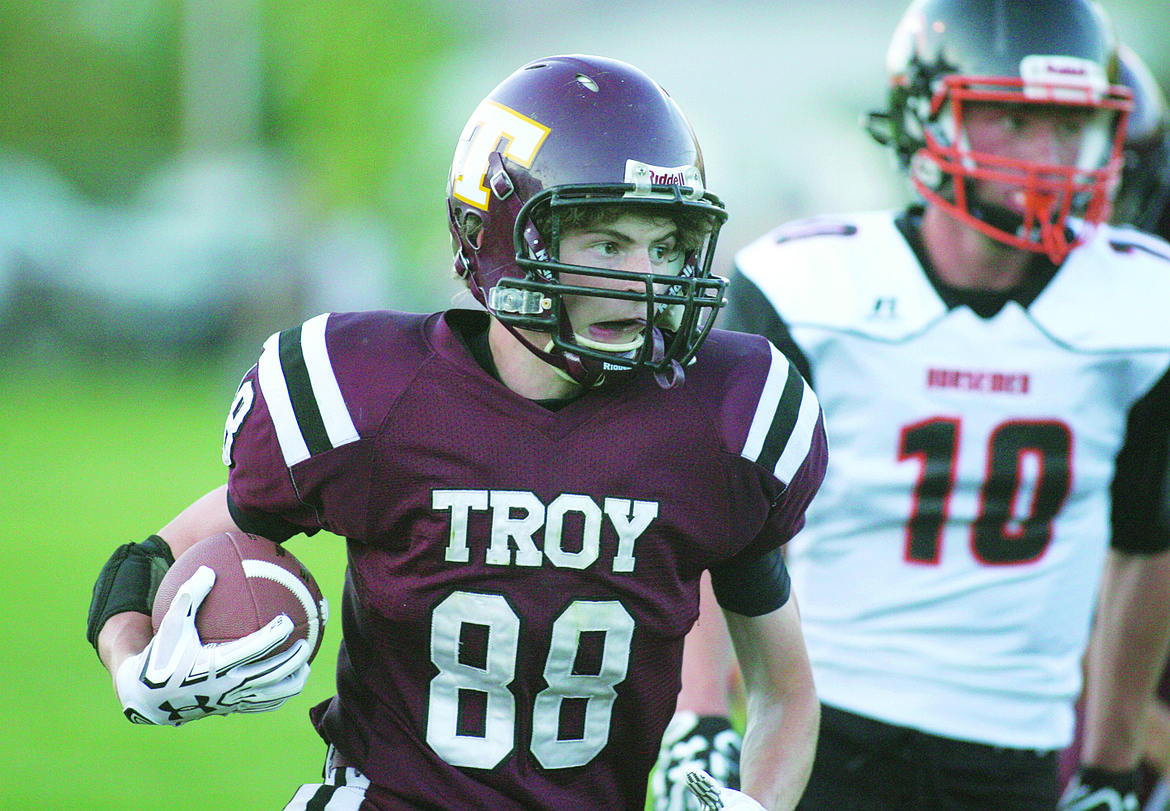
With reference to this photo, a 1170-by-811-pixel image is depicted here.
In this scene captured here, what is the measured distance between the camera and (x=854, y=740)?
284 centimetres

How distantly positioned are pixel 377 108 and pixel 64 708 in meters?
18.9

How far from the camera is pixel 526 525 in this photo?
82.2 inches

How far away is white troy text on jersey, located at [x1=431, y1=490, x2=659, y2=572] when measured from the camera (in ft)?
6.85

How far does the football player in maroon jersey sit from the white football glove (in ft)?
0.04

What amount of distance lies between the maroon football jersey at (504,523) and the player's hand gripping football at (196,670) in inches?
7.0

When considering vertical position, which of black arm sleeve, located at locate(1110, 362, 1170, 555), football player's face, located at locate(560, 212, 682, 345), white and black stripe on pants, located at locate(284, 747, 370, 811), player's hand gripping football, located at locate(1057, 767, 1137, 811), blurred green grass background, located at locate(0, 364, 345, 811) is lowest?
blurred green grass background, located at locate(0, 364, 345, 811)

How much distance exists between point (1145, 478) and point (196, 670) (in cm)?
205

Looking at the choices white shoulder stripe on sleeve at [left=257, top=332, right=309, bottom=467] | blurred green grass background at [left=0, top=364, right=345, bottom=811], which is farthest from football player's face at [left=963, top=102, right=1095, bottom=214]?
blurred green grass background at [left=0, top=364, right=345, bottom=811]

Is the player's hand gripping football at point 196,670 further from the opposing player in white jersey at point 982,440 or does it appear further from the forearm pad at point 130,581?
the opposing player in white jersey at point 982,440

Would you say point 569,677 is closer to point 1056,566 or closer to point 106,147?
point 1056,566

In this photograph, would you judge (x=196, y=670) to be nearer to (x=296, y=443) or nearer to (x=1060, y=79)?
(x=296, y=443)

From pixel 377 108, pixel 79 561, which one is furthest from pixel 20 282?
pixel 79 561

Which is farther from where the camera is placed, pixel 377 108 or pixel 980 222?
pixel 377 108

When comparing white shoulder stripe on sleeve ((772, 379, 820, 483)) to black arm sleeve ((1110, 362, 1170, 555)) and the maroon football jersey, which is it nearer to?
the maroon football jersey
